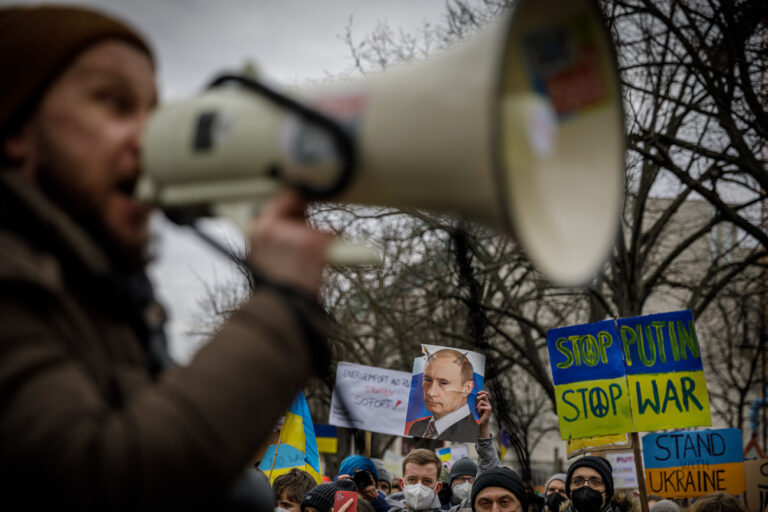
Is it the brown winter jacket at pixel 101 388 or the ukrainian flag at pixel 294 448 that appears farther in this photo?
the ukrainian flag at pixel 294 448

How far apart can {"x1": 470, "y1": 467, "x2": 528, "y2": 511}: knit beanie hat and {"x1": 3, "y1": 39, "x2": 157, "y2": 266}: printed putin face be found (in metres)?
4.11

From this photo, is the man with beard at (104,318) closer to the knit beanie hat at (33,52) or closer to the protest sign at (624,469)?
the knit beanie hat at (33,52)

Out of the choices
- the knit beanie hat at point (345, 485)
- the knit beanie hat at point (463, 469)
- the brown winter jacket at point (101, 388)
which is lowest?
the brown winter jacket at point (101, 388)

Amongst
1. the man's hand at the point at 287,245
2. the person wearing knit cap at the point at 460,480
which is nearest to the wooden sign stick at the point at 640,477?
the person wearing knit cap at the point at 460,480

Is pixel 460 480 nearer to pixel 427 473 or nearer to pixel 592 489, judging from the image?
pixel 427 473

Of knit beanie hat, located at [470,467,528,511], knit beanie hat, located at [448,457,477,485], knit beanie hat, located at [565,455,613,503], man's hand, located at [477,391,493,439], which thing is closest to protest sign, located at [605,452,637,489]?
knit beanie hat, located at [448,457,477,485]

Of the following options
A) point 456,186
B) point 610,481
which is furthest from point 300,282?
point 610,481

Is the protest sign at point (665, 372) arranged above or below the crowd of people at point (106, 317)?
above

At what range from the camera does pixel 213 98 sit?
0.99 metres

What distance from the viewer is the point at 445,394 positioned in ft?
22.4

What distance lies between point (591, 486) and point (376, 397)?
292 cm

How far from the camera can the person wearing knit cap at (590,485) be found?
17.5ft

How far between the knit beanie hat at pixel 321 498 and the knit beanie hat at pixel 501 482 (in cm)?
111

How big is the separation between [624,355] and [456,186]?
222 inches
